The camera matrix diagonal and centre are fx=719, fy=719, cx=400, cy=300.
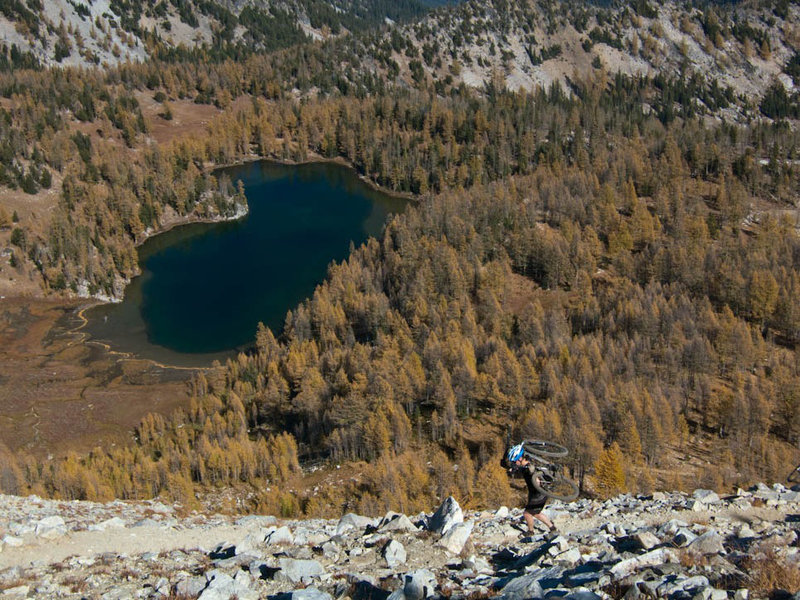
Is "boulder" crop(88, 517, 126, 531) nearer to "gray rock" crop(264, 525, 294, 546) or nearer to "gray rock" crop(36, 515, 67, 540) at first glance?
"gray rock" crop(36, 515, 67, 540)

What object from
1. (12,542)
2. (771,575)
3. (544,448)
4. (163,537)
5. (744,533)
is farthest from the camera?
(163,537)

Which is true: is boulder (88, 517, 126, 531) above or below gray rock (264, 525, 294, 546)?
below

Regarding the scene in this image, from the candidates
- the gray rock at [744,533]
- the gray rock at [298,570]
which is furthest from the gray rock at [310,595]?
the gray rock at [744,533]

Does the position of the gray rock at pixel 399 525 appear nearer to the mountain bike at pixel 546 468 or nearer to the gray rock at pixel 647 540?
the mountain bike at pixel 546 468

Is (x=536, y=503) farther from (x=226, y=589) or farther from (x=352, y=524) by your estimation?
(x=226, y=589)

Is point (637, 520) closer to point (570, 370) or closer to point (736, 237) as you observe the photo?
point (570, 370)

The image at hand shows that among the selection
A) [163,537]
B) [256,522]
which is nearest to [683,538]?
[163,537]

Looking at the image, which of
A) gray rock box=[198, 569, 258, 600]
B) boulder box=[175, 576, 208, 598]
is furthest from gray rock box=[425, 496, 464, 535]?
boulder box=[175, 576, 208, 598]

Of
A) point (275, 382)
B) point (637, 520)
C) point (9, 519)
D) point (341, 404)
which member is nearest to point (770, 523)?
point (637, 520)
